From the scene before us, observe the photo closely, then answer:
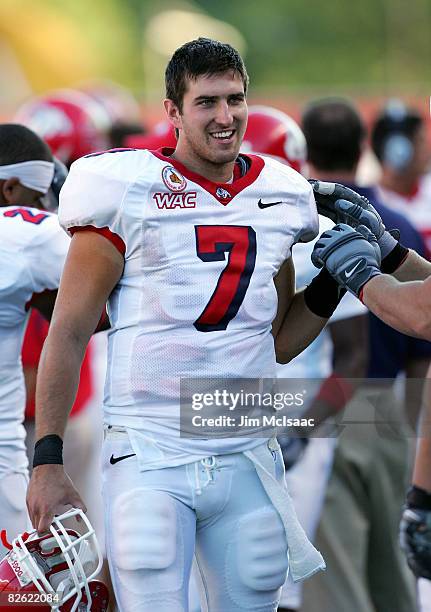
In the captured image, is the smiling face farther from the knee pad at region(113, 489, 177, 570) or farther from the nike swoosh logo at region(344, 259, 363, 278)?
the knee pad at region(113, 489, 177, 570)

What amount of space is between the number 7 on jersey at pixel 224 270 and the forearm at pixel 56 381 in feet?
1.01

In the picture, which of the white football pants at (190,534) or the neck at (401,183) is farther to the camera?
the neck at (401,183)

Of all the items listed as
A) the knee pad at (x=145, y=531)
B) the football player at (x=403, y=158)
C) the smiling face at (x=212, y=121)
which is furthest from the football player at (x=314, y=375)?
the football player at (x=403, y=158)

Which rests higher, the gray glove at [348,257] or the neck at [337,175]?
the neck at [337,175]

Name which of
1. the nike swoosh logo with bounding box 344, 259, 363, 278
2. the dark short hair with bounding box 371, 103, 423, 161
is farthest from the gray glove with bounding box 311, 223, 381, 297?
the dark short hair with bounding box 371, 103, 423, 161

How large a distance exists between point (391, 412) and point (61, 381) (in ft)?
7.53

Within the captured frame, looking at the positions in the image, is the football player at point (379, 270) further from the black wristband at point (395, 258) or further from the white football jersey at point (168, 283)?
the white football jersey at point (168, 283)

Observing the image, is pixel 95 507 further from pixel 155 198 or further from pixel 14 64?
pixel 14 64

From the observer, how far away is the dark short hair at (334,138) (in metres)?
5.02

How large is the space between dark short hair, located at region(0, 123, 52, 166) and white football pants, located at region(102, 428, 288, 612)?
113cm

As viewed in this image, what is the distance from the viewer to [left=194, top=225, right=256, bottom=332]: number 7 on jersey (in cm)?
298

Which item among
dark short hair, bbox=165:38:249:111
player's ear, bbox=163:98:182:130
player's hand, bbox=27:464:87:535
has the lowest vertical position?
player's hand, bbox=27:464:87:535

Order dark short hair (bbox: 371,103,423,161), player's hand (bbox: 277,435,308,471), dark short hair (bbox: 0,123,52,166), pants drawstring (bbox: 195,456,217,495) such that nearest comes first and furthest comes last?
pants drawstring (bbox: 195,456,217,495) < dark short hair (bbox: 0,123,52,166) < player's hand (bbox: 277,435,308,471) < dark short hair (bbox: 371,103,423,161)

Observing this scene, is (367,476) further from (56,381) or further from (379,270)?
(56,381)
